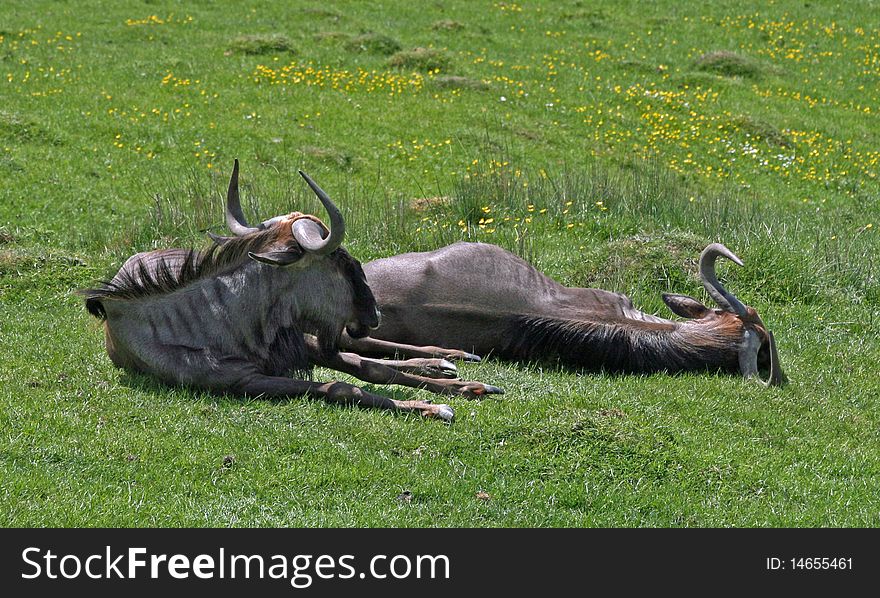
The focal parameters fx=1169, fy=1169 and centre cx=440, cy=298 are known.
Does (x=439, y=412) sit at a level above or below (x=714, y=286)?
below

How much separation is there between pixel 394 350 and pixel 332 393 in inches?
66.7

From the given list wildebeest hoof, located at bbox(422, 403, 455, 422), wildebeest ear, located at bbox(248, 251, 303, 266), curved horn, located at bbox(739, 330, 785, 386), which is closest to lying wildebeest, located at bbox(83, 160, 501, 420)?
wildebeest ear, located at bbox(248, 251, 303, 266)

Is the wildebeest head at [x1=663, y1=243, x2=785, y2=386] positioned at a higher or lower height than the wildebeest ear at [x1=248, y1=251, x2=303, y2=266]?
lower

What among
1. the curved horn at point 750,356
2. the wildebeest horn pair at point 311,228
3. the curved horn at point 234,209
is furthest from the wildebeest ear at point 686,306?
the curved horn at point 234,209

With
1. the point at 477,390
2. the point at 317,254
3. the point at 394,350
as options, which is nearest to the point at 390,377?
the point at 477,390

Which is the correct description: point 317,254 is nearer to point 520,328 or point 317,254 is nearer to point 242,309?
point 242,309

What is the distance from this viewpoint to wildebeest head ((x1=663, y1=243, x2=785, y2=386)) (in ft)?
32.7

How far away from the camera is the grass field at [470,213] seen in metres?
7.15

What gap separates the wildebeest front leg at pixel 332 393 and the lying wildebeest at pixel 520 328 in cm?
151

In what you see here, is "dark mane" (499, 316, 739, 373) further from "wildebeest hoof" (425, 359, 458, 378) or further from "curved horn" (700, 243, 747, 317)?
"wildebeest hoof" (425, 359, 458, 378)

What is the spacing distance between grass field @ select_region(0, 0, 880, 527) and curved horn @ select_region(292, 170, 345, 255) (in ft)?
3.86

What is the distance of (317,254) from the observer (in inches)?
343

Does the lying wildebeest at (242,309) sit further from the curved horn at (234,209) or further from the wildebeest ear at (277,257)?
the curved horn at (234,209)

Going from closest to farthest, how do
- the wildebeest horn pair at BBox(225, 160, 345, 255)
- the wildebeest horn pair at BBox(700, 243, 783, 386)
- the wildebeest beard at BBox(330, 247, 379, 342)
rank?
the wildebeest horn pair at BBox(225, 160, 345, 255) < the wildebeest beard at BBox(330, 247, 379, 342) < the wildebeest horn pair at BBox(700, 243, 783, 386)
